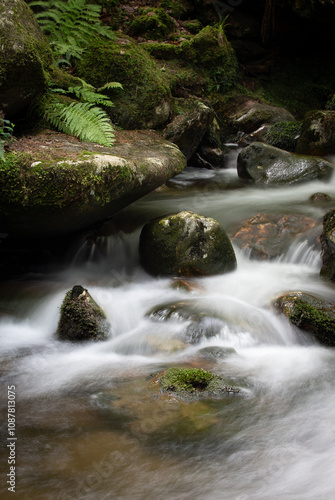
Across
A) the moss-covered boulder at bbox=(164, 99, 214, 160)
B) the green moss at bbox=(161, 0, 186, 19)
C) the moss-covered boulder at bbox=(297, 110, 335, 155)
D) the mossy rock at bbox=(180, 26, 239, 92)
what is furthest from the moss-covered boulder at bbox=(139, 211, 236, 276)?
the green moss at bbox=(161, 0, 186, 19)

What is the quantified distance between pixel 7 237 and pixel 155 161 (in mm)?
2416

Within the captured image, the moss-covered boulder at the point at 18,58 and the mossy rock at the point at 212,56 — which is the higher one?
the mossy rock at the point at 212,56

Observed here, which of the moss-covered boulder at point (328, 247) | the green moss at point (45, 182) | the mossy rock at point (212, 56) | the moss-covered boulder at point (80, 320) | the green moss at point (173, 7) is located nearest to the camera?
the green moss at point (45, 182)

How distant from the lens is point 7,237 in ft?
18.7

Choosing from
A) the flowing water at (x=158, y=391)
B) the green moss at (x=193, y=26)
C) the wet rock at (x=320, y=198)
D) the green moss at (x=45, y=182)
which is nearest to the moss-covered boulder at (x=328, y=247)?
the flowing water at (x=158, y=391)

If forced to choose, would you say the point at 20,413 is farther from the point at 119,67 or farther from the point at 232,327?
the point at 119,67

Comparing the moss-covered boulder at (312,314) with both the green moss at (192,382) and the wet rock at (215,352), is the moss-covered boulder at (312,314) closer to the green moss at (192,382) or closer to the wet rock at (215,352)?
the wet rock at (215,352)

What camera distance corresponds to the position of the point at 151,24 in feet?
36.6

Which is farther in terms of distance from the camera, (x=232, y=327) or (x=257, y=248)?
(x=257, y=248)

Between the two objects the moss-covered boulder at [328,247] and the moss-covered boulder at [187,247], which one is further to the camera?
the moss-covered boulder at [187,247]

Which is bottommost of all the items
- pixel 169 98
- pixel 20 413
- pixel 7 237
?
pixel 20 413

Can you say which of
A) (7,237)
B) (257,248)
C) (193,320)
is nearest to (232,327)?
(193,320)

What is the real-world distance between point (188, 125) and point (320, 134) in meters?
3.05

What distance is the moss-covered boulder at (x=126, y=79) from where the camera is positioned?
7.22 meters
